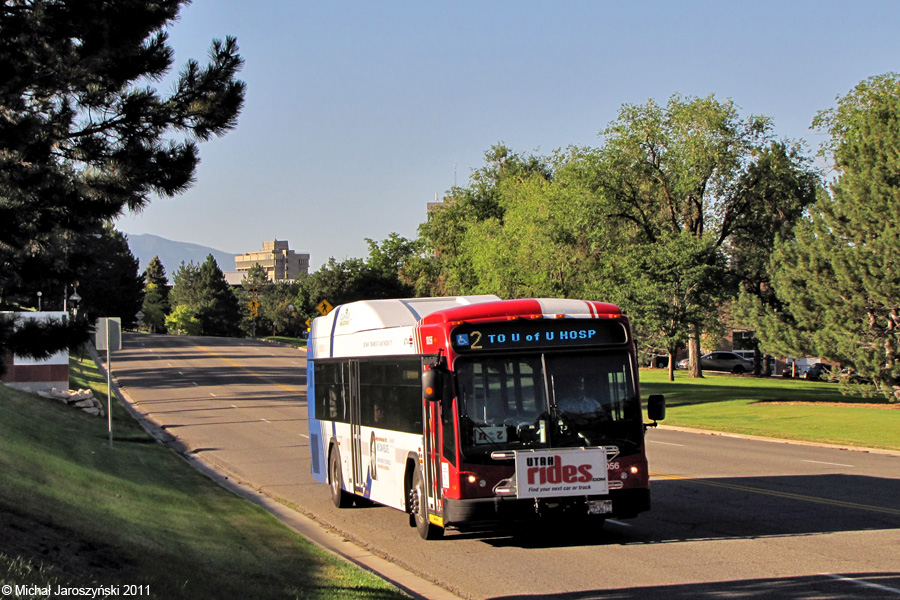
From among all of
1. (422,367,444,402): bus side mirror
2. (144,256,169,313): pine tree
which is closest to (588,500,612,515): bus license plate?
(422,367,444,402): bus side mirror

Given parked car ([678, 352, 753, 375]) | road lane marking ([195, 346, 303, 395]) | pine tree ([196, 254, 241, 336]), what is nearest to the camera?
road lane marking ([195, 346, 303, 395])

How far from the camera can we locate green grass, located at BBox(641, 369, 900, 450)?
1021 inches

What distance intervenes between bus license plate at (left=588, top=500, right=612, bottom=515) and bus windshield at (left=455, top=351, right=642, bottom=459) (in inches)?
25.1

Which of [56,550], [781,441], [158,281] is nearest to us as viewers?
[56,550]

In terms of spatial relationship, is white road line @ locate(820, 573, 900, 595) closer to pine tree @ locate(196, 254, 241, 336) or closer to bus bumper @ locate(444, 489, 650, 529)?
bus bumper @ locate(444, 489, 650, 529)

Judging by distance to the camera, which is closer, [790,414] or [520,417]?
[520,417]

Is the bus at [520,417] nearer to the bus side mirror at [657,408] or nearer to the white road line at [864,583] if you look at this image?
the bus side mirror at [657,408]

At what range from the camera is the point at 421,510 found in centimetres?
1176

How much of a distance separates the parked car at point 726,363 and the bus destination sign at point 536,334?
70.6 m

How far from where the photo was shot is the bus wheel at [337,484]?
15.1 metres

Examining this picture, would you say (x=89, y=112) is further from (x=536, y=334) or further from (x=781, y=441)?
(x=781, y=441)

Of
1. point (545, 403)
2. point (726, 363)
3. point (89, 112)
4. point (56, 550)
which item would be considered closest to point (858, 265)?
point (545, 403)

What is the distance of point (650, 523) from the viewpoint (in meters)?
12.4

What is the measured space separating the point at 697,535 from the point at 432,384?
149 inches
